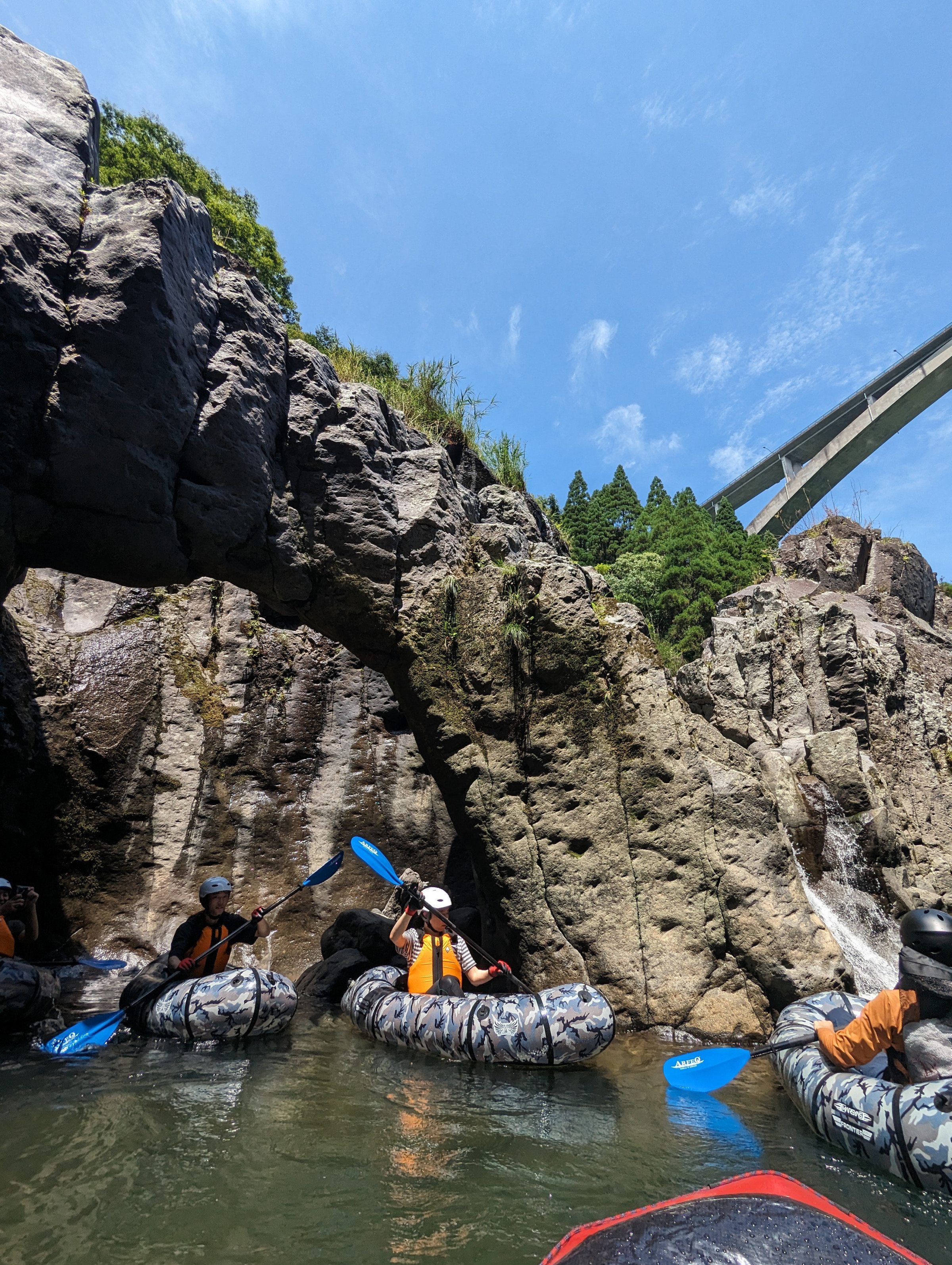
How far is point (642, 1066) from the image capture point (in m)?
5.18

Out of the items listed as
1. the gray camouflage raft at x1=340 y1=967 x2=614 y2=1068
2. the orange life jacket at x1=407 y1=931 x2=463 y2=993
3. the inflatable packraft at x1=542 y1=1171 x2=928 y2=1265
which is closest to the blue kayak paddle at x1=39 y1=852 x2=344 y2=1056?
the orange life jacket at x1=407 y1=931 x2=463 y2=993

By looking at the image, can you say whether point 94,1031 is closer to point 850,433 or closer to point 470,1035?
point 470,1035

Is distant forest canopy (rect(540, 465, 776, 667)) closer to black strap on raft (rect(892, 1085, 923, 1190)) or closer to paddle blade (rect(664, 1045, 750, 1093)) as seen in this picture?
paddle blade (rect(664, 1045, 750, 1093))

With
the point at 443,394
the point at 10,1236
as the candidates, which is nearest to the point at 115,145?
the point at 443,394

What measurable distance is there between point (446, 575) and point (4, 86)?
18.8ft

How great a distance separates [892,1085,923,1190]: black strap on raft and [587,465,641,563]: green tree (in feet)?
75.5

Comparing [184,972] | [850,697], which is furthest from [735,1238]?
[850,697]

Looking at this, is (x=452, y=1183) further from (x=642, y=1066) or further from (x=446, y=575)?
(x=446, y=575)

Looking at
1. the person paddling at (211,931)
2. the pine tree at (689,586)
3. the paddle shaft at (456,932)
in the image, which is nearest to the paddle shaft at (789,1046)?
the paddle shaft at (456,932)

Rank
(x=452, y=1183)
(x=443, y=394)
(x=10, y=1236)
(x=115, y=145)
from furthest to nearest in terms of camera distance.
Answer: (x=115, y=145)
(x=443, y=394)
(x=452, y=1183)
(x=10, y=1236)

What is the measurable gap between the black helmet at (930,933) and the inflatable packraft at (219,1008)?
479 cm

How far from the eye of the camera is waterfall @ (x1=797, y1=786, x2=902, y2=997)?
288 inches

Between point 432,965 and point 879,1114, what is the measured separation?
12.1 feet

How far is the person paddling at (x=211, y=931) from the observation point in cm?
647
